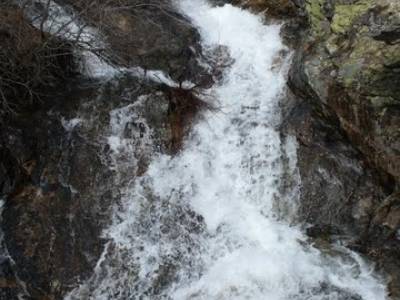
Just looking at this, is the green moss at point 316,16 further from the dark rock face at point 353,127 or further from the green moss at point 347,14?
the green moss at point 347,14

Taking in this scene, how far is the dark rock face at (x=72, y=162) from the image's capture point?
6.18 metres

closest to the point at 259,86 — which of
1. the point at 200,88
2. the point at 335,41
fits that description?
the point at 200,88

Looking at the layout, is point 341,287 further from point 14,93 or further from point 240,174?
point 14,93

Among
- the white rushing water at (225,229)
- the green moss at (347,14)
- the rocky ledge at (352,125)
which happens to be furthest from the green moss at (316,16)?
the white rushing water at (225,229)

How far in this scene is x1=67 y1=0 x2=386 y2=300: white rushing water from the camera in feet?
19.8

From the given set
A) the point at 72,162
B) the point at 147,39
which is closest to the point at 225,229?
the point at 72,162

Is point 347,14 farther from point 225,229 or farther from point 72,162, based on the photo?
point 72,162

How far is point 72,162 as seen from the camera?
6781 mm

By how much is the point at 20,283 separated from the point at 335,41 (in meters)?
4.87

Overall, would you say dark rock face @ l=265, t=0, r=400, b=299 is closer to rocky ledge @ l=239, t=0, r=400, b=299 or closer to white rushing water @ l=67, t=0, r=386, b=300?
rocky ledge @ l=239, t=0, r=400, b=299

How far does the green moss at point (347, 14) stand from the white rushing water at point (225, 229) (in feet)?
4.22

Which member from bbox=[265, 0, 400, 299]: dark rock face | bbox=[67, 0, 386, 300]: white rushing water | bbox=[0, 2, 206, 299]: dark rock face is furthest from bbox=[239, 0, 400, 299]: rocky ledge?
bbox=[0, 2, 206, 299]: dark rock face

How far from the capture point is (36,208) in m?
6.45

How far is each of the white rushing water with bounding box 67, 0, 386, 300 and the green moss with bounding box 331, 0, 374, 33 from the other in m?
1.29
